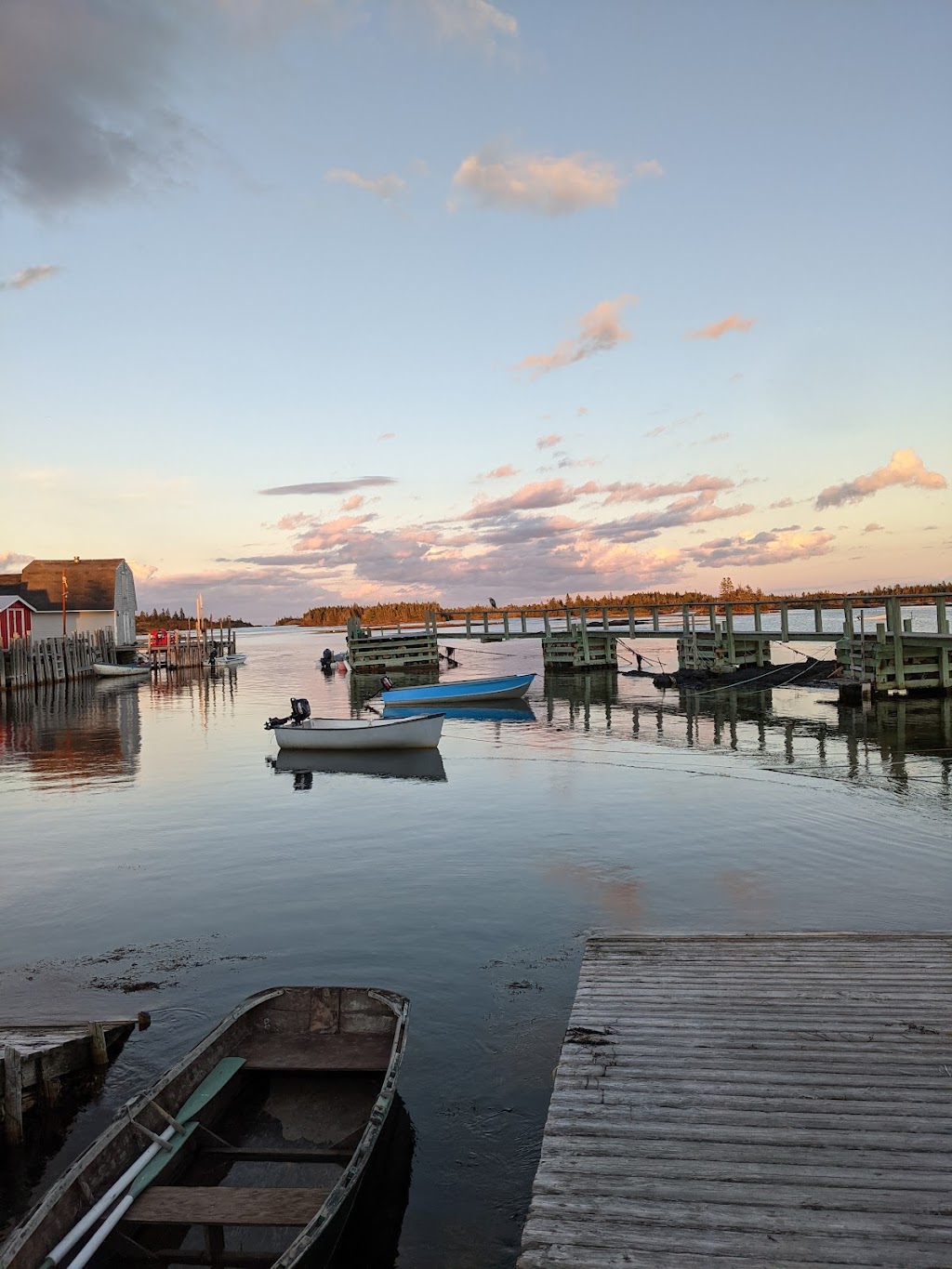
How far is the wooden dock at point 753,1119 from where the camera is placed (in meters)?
4.16

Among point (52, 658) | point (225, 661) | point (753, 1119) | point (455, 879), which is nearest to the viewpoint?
point (753, 1119)

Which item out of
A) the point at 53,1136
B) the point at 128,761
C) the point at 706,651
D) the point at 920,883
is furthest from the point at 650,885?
the point at 706,651

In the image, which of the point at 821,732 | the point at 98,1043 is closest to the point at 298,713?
the point at 821,732

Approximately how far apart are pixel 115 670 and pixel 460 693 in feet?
114

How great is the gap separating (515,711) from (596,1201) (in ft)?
110

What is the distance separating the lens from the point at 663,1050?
606cm

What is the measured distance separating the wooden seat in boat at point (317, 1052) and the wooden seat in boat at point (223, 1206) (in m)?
1.33

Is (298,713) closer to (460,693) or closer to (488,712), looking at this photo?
(488,712)

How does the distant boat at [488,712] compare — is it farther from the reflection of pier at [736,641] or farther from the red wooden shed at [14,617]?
the red wooden shed at [14,617]

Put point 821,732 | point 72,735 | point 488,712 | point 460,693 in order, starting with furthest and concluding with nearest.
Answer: point 460,693, point 488,712, point 72,735, point 821,732

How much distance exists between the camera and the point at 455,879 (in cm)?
1397

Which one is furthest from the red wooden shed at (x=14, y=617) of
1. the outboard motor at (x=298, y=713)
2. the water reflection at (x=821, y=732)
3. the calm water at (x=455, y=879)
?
the water reflection at (x=821, y=732)

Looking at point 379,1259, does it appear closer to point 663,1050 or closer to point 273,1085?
point 273,1085

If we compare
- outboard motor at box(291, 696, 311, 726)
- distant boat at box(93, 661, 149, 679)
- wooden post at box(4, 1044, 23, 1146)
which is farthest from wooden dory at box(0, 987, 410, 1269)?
distant boat at box(93, 661, 149, 679)
